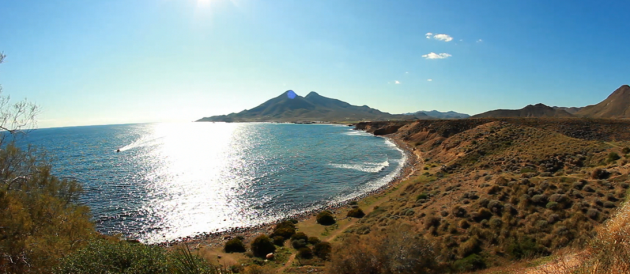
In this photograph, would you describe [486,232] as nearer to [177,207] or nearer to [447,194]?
[447,194]

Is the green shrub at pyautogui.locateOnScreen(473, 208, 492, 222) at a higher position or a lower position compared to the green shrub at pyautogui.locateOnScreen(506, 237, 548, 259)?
higher

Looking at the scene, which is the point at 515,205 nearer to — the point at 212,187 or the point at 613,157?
the point at 613,157

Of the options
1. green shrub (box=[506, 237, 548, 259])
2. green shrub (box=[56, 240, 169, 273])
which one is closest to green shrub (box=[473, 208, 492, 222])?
green shrub (box=[506, 237, 548, 259])

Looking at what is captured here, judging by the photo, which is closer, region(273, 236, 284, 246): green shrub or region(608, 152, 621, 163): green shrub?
region(273, 236, 284, 246): green shrub

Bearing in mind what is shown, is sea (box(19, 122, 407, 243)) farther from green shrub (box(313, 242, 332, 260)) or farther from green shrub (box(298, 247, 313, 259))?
green shrub (box(313, 242, 332, 260))

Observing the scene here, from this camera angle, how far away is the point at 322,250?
70.0 ft

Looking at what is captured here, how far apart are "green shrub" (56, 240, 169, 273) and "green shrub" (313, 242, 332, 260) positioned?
13.1 m

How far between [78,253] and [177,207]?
87.7 ft

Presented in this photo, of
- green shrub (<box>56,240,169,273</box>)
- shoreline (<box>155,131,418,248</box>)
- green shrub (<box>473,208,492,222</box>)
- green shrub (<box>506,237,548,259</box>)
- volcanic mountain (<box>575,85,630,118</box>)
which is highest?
volcanic mountain (<box>575,85,630,118</box>)

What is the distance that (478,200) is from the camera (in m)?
22.8

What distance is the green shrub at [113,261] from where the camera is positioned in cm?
956

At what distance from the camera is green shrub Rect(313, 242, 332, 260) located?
20750mm

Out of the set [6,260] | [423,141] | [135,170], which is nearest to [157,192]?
[135,170]

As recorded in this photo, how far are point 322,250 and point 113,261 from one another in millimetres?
14875
